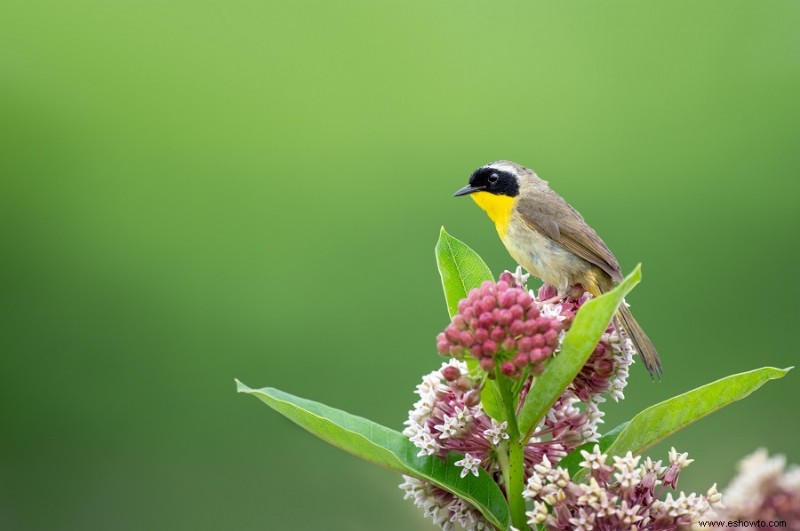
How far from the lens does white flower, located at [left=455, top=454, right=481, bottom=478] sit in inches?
62.7

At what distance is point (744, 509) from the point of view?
3.34 feet

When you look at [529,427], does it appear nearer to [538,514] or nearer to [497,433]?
[497,433]

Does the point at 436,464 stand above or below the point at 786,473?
below

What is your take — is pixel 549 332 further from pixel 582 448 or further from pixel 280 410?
pixel 280 410

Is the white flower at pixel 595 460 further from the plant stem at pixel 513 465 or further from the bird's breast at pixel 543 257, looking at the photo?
the bird's breast at pixel 543 257

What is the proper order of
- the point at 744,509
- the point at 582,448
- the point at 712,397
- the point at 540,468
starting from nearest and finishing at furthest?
1. the point at 744,509
2. the point at 540,468
3. the point at 712,397
4. the point at 582,448

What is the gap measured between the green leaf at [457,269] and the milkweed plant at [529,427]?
0.01 metres

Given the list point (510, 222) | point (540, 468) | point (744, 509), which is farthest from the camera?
point (510, 222)

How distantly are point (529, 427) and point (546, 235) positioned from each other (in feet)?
4.30

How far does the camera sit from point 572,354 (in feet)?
4.84

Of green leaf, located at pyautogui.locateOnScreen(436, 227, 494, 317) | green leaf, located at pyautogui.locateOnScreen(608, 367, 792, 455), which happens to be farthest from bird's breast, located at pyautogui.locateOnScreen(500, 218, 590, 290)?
green leaf, located at pyautogui.locateOnScreen(608, 367, 792, 455)

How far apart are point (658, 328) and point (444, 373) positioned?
172 inches

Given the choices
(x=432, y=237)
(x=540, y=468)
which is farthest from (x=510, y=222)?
(x=432, y=237)

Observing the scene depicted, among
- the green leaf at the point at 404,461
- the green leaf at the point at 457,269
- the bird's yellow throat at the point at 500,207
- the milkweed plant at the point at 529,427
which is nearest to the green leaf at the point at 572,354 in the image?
the milkweed plant at the point at 529,427
